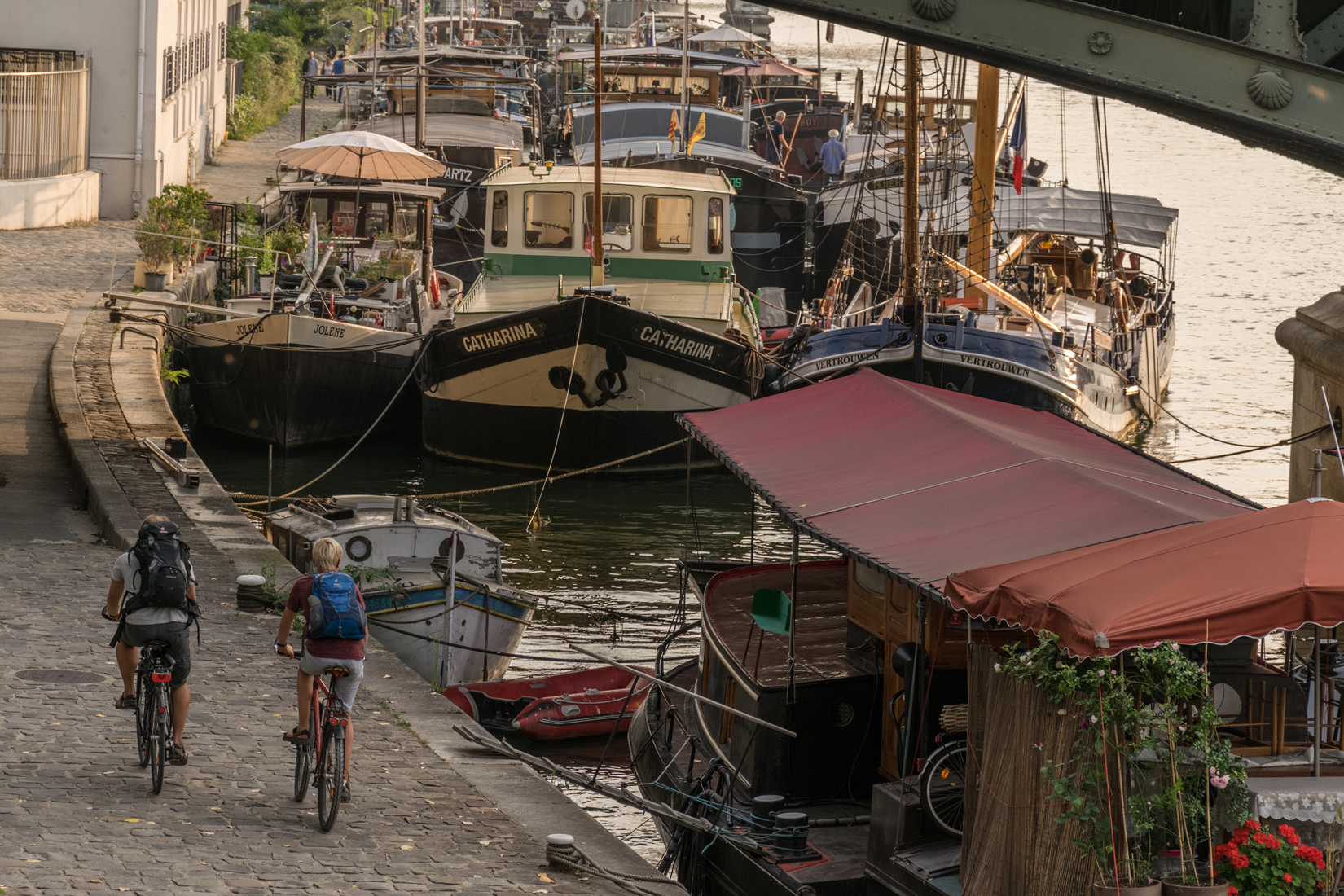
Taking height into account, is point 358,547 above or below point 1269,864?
below

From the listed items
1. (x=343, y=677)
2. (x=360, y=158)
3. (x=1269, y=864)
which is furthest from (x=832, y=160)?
(x=1269, y=864)

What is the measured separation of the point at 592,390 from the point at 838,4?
36.6 ft

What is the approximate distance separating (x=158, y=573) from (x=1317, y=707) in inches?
219

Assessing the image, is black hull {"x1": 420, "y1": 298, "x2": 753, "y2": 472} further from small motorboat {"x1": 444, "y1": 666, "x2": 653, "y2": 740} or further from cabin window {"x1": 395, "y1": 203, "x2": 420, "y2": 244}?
small motorboat {"x1": 444, "y1": 666, "x2": 653, "y2": 740}

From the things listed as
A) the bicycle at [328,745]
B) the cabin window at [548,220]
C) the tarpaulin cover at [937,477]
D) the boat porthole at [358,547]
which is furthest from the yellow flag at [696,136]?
the bicycle at [328,745]

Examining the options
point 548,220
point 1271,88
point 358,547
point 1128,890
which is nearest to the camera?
point 1128,890

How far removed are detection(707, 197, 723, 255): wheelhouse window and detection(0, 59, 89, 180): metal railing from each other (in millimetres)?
14221

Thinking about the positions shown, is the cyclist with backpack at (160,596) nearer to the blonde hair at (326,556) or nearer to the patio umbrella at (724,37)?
the blonde hair at (326,556)

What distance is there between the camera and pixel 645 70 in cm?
4381

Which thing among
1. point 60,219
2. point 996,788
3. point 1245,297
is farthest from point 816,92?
point 996,788

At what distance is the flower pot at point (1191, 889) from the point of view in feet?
22.3

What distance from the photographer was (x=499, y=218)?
2352 cm

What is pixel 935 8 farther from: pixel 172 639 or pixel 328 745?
pixel 172 639

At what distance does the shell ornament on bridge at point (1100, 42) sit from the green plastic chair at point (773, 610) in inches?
163
